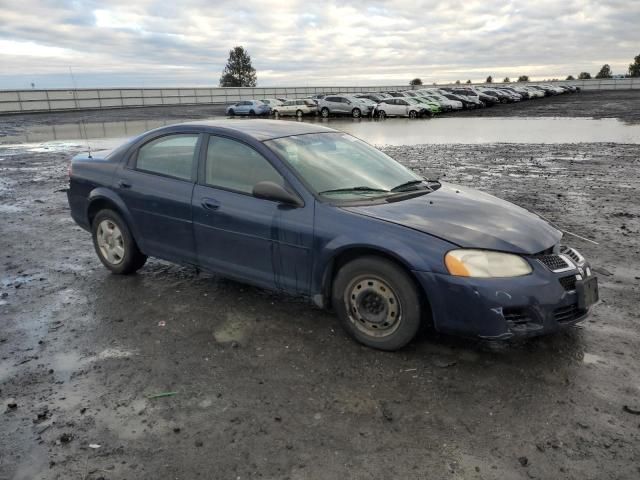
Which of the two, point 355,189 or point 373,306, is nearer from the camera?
point 373,306

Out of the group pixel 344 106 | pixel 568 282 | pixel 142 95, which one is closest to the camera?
pixel 568 282

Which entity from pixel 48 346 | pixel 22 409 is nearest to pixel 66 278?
pixel 48 346

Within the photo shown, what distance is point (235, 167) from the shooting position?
4551mm

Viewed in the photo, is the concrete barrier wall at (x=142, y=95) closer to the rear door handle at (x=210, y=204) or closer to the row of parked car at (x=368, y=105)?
the row of parked car at (x=368, y=105)

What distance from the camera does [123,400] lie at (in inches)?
132

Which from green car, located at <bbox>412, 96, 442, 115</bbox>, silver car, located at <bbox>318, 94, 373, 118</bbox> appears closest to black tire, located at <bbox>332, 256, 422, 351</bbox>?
silver car, located at <bbox>318, 94, 373, 118</bbox>

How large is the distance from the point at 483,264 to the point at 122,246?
371 cm

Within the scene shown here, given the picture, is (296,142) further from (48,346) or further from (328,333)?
(48,346)

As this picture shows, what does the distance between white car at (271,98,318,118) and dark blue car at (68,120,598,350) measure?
33181 mm

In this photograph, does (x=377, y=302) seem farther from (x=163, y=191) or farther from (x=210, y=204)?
(x=163, y=191)

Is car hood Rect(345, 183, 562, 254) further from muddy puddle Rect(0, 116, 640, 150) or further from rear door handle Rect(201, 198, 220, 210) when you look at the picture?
muddy puddle Rect(0, 116, 640, 150)

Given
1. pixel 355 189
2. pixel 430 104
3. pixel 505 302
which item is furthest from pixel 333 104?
pixel 505 302

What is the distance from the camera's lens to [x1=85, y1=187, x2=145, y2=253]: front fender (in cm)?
523

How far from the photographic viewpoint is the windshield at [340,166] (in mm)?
4227
